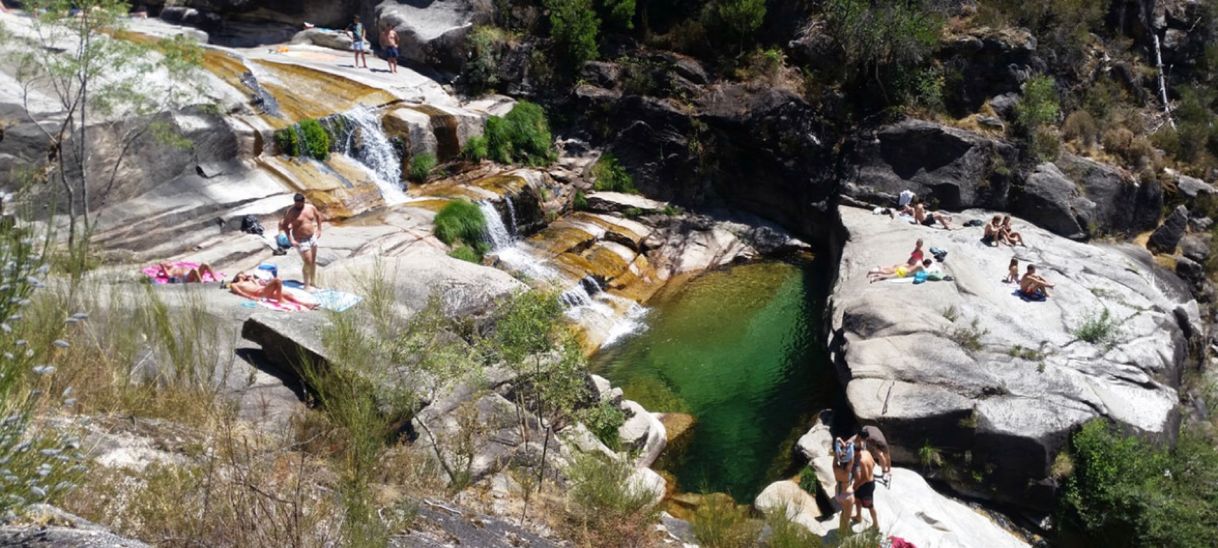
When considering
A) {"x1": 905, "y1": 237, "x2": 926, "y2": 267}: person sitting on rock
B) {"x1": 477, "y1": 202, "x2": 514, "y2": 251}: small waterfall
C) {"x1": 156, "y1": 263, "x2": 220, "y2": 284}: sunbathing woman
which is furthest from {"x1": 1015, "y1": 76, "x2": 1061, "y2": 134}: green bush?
{"x1": 156, "y1": 263, "x2": 220, "y2": 284}: sunbathing woman

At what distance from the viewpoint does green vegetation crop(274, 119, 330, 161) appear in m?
17.5

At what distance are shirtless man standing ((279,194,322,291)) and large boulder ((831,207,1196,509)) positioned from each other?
818cm

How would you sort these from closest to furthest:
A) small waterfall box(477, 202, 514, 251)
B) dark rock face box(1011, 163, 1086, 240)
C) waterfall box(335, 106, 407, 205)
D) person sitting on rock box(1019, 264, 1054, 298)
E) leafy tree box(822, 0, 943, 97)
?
person sitting on rock box(1019, 264, 1054, 298), small waterfall box(477, 202, 514, 251), waterfall box(335, 106, 407, 205), dark rock face box(1011, 163, 1086, 240), leafy tree box(822, 0, 943, 97)

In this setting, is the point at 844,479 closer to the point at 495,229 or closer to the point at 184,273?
the point at 184,273

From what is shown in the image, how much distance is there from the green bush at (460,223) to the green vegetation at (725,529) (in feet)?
29.9

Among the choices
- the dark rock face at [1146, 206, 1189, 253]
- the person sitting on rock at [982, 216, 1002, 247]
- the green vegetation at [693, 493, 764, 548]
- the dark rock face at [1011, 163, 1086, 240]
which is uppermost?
the green vegetation at [693, 493, 764, 548]

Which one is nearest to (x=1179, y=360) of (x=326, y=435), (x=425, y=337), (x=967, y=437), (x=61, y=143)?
(x=967, y=437)

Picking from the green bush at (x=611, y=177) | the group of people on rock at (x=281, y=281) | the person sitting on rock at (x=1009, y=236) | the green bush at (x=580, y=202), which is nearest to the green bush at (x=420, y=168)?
the green bush at (x=580, y=202)

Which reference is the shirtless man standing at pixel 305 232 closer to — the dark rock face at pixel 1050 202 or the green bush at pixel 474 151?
the green bush at pixel 474 151

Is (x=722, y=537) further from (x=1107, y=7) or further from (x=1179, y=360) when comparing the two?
(x=1107, y=7)

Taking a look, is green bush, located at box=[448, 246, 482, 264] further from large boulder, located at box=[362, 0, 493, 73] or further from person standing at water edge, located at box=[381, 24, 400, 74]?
large boulder, located at box=[362, 0, 493, 73]

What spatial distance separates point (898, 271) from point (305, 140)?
12387mm

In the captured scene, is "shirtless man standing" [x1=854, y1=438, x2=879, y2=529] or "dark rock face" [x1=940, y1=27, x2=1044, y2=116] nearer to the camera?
"shirtless man standing" [x1=854, y1=438, x2=879, y2=529]

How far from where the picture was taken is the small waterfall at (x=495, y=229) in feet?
60.3
